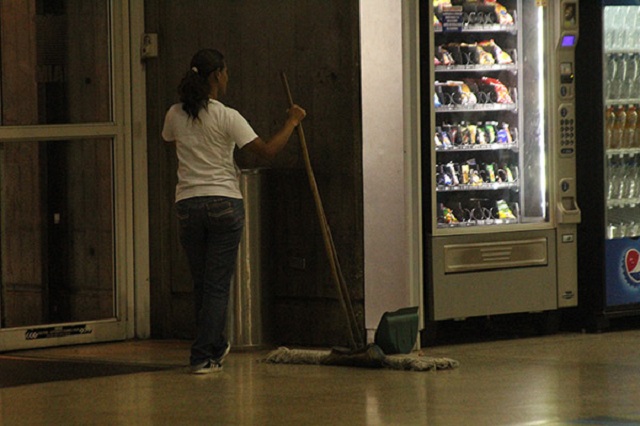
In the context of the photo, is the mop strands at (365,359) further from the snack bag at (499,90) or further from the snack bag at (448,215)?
the snack bag at (499,90)

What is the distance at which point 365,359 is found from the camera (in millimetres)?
8320

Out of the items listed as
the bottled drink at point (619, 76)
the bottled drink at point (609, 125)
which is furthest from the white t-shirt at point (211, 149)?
the bottled drink at point (619, 76)

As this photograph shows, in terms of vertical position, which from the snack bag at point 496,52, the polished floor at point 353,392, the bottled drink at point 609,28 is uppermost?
the bottled drink at point 609,28

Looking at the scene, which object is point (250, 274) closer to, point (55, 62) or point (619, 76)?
point (55, 62)

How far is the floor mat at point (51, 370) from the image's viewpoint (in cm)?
823

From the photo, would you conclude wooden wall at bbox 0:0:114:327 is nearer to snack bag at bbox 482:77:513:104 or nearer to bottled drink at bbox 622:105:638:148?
snack bag at bbox 482:77:513:104

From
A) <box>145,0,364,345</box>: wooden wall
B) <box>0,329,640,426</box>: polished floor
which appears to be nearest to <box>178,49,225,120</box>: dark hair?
<box>145,0,364,345</box>: wooden wall

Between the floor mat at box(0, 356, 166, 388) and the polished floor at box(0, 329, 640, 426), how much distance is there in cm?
12

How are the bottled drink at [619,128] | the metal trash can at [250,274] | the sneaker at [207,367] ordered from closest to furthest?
the sneaker at [207,367], the metal trash can at [250,274], the bottled drink at [619,128]

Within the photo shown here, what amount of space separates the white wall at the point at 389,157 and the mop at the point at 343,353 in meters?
0.30

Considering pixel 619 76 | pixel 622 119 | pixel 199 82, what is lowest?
pixel 622 119

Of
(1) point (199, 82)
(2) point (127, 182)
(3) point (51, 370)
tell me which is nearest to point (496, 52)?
(1) point (199, 82)

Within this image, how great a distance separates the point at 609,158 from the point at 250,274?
258 cm

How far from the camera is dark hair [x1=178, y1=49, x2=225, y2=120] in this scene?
814 centimetres
